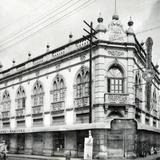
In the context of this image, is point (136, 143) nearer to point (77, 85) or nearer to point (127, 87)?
point (127, 87)

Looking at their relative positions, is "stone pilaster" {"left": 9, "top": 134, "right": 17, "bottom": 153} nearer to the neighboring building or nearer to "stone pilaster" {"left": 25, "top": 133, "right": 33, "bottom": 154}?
the neighboring building

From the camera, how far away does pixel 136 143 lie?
81.5 feet

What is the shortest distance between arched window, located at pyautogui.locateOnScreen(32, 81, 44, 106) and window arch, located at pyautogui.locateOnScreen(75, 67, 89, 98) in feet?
18.2

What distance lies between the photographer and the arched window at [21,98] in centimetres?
3505

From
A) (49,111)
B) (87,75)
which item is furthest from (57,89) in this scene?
(87,75)

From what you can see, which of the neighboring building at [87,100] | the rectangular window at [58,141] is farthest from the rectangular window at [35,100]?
the rectangular window at [58,141]

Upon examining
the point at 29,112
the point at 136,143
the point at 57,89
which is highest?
the point at 57,89

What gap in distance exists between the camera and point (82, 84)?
27.3 metres

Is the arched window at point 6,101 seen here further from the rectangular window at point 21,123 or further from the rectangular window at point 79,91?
the rectangular window at point 79,91

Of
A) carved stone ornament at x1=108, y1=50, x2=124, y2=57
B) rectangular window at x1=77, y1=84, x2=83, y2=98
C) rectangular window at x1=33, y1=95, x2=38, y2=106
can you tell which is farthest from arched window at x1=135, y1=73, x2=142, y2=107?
rectangular window at x1=33, y1=95, x2=38, y2=106

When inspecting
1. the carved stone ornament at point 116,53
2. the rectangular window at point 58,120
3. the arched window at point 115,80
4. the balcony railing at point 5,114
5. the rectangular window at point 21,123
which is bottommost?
the rectangular window at point 21,123

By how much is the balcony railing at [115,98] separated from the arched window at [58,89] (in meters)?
5.63

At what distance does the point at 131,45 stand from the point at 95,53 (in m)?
2.99

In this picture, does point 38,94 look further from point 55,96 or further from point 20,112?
point 20,112
